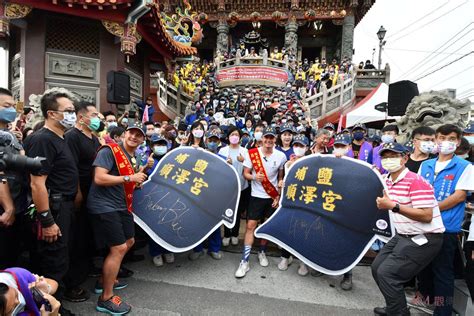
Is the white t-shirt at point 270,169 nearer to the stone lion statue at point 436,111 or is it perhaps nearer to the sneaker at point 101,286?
the sneaker at point 101,286

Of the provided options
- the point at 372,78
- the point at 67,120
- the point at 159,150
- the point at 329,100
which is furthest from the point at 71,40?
the point at 372,78

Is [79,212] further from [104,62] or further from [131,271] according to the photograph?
[104,62]

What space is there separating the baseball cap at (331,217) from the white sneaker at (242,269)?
41 cm

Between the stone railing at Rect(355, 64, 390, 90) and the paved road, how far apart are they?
14.9 m

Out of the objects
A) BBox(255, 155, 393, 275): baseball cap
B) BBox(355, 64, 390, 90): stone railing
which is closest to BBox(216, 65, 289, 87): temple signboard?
BBox(355, 64, 390, 90): stone railing

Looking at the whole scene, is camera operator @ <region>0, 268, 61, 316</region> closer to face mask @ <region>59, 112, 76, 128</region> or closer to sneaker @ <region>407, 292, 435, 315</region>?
face mask @ <region>59, 112, 76, 128</region>

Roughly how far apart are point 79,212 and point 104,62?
19.3 feet

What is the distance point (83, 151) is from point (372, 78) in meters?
17.1

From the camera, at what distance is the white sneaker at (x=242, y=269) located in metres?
3.61

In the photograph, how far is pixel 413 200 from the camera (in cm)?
248

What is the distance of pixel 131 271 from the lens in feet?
12.1

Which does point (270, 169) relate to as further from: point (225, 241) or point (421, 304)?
point (421, 304)

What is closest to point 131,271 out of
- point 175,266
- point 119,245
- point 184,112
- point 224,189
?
point 175,266

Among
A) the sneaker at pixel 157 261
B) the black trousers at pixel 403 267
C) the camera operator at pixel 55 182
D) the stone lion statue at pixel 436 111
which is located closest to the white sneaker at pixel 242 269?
the sneaker at pixel 157 261
